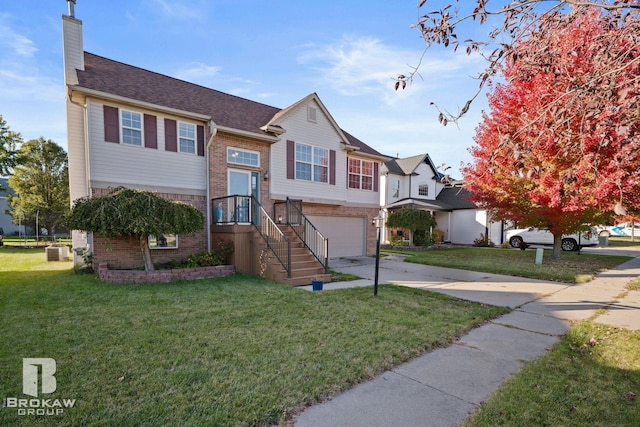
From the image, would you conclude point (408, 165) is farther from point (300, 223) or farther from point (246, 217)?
point (246, 217)

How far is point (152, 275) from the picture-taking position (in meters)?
8.36

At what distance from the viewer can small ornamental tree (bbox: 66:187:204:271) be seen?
7.71m

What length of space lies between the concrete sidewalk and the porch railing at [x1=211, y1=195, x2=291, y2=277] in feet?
7.75

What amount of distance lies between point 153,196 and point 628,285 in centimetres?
1374

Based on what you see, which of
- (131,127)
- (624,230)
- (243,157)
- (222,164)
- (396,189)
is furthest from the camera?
(624,230)

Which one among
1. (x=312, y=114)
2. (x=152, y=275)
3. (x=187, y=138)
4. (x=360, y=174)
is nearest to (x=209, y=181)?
(x=187, y=138)

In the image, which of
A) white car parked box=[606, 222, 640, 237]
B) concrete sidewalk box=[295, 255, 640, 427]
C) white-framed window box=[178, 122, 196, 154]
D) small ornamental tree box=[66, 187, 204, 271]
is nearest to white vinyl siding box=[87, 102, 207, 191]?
white-framed window box=[178, 122, 196, 154]

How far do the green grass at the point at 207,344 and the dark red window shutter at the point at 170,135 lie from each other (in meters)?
4.86

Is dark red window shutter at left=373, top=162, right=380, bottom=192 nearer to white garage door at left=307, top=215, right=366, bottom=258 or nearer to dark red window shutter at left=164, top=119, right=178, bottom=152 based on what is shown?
white garage door at left=307, top=215, right=366, bottom=258

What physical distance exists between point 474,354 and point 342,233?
437 inches

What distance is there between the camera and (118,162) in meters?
9.27

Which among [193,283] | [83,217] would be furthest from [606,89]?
[83,217]

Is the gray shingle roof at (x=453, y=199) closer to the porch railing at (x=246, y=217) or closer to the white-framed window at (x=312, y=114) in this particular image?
the white-framed window at (x=312, y=114)

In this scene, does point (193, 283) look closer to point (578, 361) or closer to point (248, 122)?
point (248, 122)
